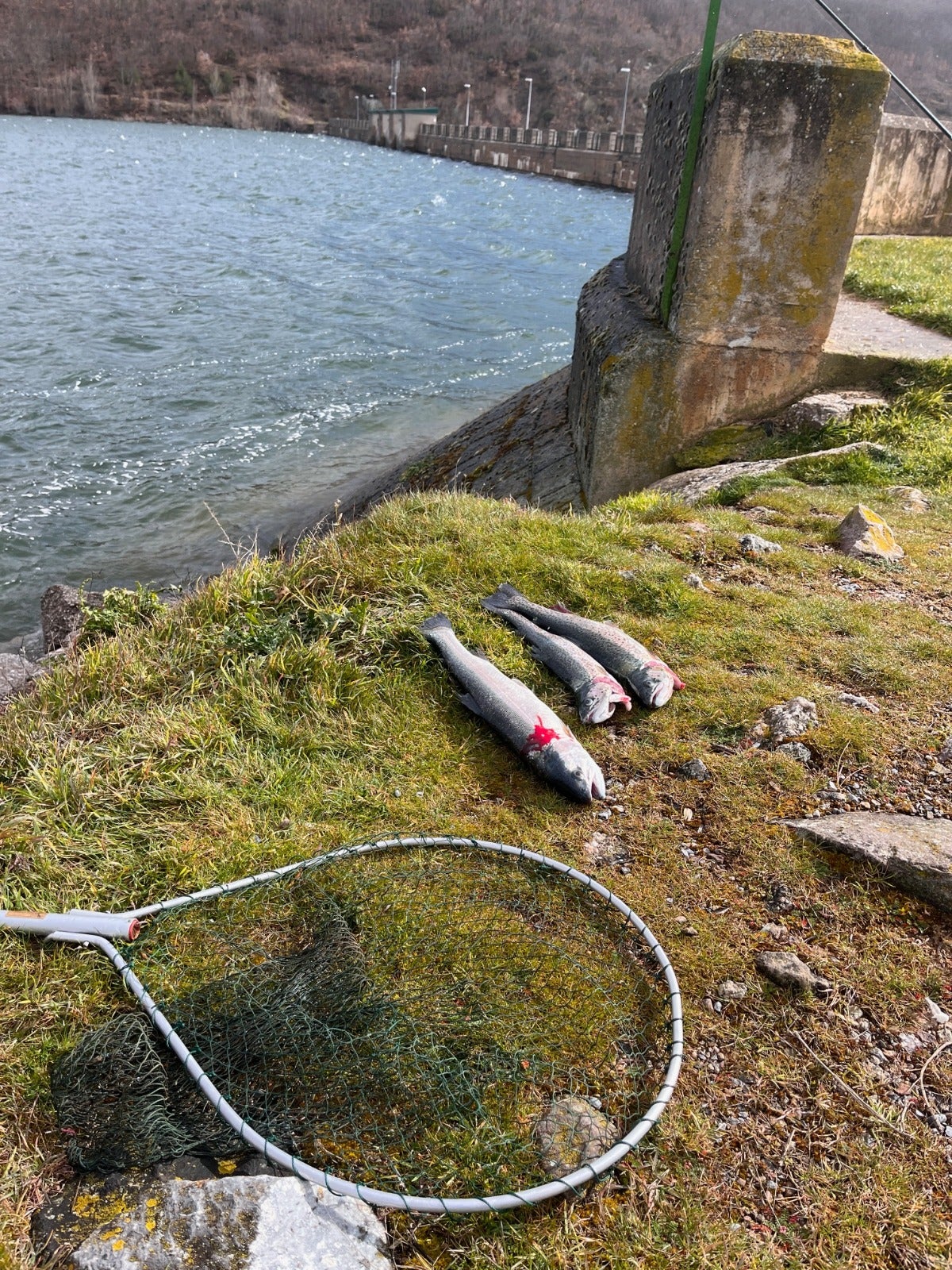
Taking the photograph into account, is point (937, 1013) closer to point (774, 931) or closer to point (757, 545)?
point (774, 931)

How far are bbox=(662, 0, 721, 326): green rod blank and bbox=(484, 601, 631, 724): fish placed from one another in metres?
4.19

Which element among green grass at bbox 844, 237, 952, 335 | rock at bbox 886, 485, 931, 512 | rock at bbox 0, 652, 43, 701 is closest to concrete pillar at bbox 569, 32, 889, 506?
rock at bbox 886, 485, 931, 512

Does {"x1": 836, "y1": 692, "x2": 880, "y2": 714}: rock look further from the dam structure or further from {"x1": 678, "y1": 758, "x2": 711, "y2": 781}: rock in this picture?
the dam structure

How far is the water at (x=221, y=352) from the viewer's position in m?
12.5

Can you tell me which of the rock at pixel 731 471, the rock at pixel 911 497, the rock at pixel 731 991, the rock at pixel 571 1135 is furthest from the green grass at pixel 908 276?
the rock at pixel 571 1135

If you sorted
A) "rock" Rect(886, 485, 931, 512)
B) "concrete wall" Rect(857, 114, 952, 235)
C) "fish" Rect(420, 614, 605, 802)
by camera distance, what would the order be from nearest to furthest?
1. "fish" Rect(420, 614, 605, 802)
2. "rock" Rect(886, 485, 931, 512)
3. "concrete wall" Rect(857, 114, 952, 235)

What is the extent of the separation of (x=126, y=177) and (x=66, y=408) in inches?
1581

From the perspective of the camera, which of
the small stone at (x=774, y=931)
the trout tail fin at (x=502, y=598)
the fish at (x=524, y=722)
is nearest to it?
the small stone at (x=774, y=931)

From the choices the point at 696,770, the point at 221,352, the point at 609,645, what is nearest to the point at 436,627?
the point at 609,645

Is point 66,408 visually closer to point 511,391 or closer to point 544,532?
point 511,391

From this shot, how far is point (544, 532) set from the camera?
634 centimetres

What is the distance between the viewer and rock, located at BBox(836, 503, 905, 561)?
20.6 ft

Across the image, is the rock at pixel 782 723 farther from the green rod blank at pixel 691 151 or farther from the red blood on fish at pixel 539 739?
the green rod blank at pixel 691 151

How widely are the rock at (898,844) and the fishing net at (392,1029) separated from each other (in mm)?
1010
